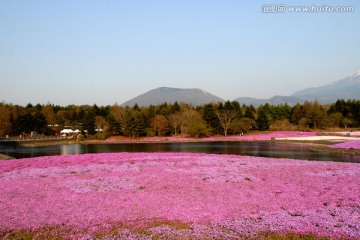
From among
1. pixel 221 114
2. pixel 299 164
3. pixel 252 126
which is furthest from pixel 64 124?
pixel 299 164

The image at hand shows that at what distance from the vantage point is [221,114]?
348 feet

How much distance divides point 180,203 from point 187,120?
277 feet

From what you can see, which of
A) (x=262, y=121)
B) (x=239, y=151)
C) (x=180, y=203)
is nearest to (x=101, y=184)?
(x=180, y=203)

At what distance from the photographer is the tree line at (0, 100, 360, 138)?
3910 inches

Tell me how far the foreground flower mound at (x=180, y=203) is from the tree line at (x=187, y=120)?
70.4 meters

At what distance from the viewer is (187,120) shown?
10106 cm

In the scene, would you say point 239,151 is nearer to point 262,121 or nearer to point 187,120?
point 187,120

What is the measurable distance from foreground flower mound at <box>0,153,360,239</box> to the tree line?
231ft

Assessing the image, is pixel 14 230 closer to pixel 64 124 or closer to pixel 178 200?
pixel 178 200

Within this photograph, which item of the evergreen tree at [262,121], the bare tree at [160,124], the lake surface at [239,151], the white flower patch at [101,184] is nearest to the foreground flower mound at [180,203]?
the white flower patch at [101,184]

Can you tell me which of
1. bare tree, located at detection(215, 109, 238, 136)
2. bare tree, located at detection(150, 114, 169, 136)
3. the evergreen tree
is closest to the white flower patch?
bare tree, located at detection(150, 114, 169, 136)

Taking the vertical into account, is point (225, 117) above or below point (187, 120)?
above

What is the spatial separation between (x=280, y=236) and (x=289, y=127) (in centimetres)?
10373

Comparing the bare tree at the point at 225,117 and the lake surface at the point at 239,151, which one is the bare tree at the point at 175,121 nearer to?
the bare tree at the point at 225,117
